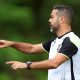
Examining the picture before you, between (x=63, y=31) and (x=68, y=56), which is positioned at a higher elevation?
(x=63, y=31)

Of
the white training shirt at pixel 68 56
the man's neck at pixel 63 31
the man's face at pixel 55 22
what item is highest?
the man's face at pixel 55 22

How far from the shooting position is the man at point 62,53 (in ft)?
28.7

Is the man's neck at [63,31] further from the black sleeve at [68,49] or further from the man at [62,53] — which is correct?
the black sleeve at [68,49]

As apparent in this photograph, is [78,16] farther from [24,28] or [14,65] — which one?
[14,65]

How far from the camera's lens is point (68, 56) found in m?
8.83

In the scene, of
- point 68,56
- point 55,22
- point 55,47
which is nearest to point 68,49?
point 68,56

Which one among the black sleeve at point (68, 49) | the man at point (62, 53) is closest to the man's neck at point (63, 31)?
the man at point (62, 53)

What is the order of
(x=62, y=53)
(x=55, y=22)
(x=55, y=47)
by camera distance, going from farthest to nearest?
(x=55, y=22) → (x=55, y=47) → (x=62, y=53)

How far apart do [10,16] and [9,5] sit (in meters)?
0.27

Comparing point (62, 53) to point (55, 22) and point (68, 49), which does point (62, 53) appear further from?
point (55, 22)

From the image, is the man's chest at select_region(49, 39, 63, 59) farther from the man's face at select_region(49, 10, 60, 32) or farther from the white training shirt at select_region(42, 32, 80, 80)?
the man's face at select_region(49, 10, 60, 32)

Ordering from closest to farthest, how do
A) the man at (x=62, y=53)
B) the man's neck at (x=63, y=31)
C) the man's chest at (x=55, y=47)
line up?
1. the man at (x=62, y=53)
2. the man's chest at (x=55, y=47)
3. the man's neck at (x=63, y=31)

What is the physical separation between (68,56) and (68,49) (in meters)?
0.08

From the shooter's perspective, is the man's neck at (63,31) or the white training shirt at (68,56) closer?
the white training shirt at (68,56)
